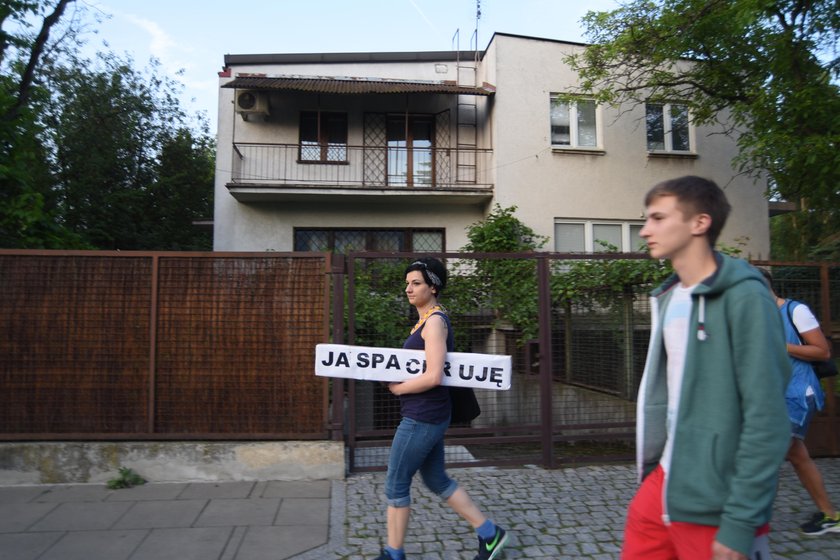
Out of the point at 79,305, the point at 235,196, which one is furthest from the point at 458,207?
the point at 79,305

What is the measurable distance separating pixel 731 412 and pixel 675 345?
0.93 feet

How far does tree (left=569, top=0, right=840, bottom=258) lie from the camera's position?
8.07 meters

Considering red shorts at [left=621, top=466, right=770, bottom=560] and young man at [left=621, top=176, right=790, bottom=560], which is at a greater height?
young man at [left=621, top=176, right=790, bottom=560]

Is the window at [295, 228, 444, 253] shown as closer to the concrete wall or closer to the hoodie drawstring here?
the concrete wall

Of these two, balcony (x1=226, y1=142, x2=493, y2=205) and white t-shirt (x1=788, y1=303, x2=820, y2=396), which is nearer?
white t-shirt (x1=788, y1=303, x2=820, y2=396)

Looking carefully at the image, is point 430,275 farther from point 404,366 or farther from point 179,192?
point 179,192

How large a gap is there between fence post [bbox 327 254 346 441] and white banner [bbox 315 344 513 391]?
1.64m

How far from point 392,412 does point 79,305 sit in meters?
3.09

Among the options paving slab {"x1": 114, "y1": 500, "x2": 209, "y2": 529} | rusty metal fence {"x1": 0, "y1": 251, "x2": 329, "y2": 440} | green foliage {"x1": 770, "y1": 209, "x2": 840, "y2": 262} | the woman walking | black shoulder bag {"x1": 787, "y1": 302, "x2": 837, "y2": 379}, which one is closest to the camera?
the woman walking

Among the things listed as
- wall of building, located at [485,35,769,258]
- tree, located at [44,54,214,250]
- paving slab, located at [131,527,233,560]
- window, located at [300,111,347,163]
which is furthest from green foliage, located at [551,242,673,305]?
tree, located at [44,54,214,250]

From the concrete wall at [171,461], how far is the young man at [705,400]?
380 cm

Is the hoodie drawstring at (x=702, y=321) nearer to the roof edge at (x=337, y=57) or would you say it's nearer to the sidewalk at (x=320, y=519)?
the sidewalk at (x=320, y=519)

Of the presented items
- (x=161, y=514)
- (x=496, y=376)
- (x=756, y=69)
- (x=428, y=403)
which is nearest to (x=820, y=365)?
(x=496, y=376)

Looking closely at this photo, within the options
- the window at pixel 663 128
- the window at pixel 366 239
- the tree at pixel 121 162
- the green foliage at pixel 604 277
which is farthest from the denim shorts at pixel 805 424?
the tree at pixel 121 162
